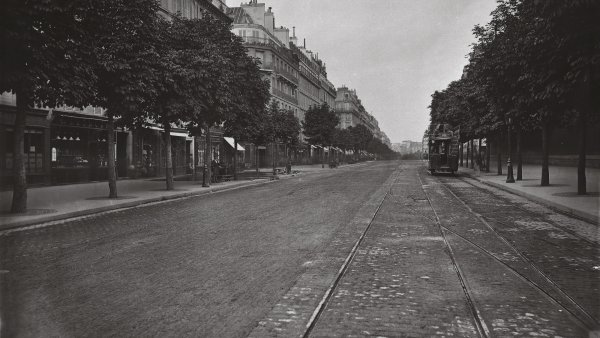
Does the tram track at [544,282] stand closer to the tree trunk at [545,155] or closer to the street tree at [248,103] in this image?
the tree trunk at [545,155]

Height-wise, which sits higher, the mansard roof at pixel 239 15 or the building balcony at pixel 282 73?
the mansard roof at pixel 239 15

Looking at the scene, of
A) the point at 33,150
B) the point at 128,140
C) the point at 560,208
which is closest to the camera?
the point at 560,208

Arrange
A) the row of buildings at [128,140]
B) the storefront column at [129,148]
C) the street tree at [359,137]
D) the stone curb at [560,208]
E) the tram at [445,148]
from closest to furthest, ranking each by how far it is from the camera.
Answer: the stone curb at [560,208]
the row of buildings at [128,140]
the storefront column at [129,148]
the tram at [445,148]
the street tree at [359,137]

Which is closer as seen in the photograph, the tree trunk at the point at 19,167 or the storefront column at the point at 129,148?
the tree trunk at the point at 19,167

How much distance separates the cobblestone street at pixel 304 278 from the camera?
445 cm

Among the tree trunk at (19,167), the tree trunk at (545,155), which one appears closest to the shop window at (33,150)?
the tree trunk at (19,167)

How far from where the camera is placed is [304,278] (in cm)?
608

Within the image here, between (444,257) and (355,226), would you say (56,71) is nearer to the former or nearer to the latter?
(355,226)

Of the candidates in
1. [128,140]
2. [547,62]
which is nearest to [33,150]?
[128,140]

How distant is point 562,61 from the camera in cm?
1303

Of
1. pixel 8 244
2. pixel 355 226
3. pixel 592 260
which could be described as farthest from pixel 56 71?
pixel 592 260

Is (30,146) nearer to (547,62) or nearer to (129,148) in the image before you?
(129,148)

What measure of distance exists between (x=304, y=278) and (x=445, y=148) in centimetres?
3234

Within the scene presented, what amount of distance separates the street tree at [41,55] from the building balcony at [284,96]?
5196 cm
